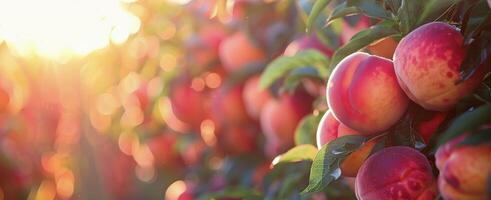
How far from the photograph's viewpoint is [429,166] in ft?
2.50

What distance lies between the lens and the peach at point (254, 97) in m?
1.63

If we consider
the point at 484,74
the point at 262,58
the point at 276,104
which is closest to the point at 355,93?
the point at 484,74

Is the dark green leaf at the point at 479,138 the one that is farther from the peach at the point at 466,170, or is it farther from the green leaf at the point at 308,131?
the green leaf at the point at 308,131

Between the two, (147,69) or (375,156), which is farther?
(147,69)

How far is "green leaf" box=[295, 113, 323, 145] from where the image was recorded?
1.17 metres

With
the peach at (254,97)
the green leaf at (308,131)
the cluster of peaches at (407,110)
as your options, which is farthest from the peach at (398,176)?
the peach at (254,97)

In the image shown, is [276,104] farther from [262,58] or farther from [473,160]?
[473,160]

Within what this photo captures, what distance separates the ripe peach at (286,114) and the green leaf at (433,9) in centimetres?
68

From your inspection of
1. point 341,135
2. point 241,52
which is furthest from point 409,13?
point 241,52

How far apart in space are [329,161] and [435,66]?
0.16 metres

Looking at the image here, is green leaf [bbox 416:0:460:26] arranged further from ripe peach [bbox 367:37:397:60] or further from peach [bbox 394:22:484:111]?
A: ripe peach [bbox 367:37:397:60]

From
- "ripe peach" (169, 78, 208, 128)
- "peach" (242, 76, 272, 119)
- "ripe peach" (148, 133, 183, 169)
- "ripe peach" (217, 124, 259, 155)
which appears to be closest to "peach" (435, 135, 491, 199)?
"peach" (242, 76, 272, 119)

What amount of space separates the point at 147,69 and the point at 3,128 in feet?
1.67

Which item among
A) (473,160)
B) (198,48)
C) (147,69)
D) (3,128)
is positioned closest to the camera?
(473,160)
